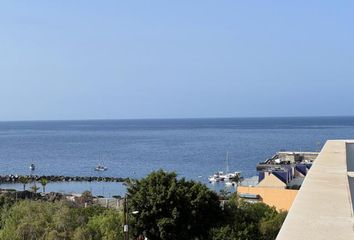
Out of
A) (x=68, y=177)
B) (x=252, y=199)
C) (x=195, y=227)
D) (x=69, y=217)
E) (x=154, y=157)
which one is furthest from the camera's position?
(x=154, y=157)

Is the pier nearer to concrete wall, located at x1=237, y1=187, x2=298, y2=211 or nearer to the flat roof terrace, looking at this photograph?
concrete wall, located at x1=237, y1=187, x2=298, y2=211

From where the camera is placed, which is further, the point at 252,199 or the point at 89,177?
the point at 89,177

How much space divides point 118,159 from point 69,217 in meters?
62.9

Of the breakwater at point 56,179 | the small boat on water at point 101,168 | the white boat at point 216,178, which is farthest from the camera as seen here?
the small boat on water at point 101,168

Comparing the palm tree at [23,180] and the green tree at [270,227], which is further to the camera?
the palm tree at [23,180]

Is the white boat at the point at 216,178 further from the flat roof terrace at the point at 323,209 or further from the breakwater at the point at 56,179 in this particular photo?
the flat roof terrace at the point at 323,209

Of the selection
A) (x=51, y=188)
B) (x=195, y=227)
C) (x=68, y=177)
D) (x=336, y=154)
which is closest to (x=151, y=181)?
(x=195, y=227)

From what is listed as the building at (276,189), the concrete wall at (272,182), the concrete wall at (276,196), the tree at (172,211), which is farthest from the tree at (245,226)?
the concrete wall at (272,182)

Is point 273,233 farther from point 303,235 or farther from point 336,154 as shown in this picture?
point 303,235

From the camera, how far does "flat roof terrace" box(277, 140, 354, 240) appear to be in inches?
97.4

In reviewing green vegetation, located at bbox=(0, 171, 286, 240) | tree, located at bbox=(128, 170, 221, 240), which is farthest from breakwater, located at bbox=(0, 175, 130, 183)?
tree, located at bbox=(128, 170, 221, 240)

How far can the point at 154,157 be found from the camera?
8044cm

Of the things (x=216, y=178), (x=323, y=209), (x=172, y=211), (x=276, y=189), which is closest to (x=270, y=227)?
(x=172, y=211)

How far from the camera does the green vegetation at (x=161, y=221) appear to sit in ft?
59.0
